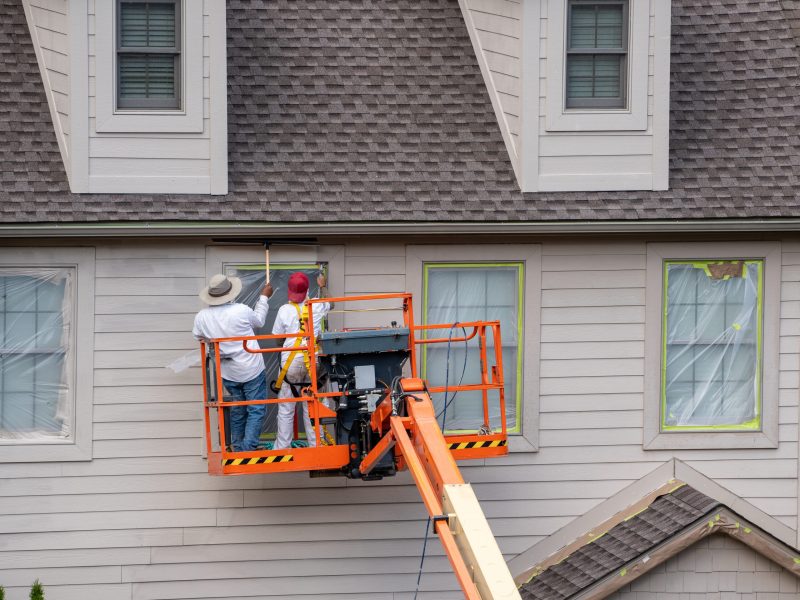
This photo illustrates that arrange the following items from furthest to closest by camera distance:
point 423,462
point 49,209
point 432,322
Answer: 1. point 432,322
2. point 49,209
3. point 423,462

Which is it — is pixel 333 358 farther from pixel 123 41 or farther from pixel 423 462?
pixel 123 41

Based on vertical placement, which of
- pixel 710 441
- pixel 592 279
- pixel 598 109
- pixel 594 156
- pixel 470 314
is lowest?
pixel 710 441

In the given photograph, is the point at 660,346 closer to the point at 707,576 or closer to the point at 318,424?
the point at 707,576

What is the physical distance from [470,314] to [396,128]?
188 centimetres

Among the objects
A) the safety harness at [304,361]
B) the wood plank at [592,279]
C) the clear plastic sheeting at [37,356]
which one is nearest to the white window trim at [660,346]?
the wood plank at [592,279]

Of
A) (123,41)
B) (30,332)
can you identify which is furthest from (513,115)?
(30,332)

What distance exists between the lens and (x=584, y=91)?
12.7 m

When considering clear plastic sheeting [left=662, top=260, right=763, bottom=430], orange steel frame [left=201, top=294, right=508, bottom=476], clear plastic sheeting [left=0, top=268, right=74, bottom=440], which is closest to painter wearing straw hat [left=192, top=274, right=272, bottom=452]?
orange steel frame [left=201, top=294, right=508, bottom=476]

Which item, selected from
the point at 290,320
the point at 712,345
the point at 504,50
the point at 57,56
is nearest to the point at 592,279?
the point at 712,345

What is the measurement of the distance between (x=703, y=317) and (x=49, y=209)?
607cm

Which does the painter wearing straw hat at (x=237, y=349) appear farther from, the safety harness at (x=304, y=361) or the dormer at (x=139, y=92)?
the dormer at (x=139, y=92)

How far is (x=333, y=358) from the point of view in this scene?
1085 centimetres

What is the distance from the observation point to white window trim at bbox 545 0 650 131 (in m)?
12.4

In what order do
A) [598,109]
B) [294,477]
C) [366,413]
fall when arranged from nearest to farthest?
[366,413]
[294,477]
[598,109]
